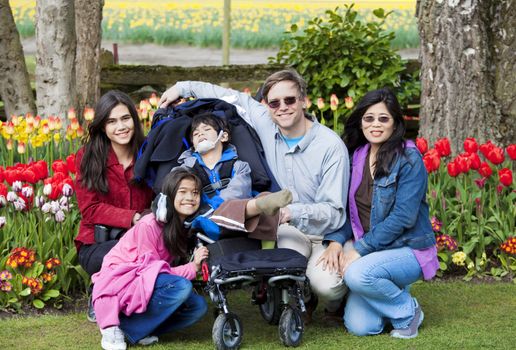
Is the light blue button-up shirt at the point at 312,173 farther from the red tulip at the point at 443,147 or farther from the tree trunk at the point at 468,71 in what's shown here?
the tree trunk at the point at 468,71

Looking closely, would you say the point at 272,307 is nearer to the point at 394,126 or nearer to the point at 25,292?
the point at 394,126

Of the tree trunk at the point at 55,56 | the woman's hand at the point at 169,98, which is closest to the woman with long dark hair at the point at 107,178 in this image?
the woman's hand at the point at 169,98

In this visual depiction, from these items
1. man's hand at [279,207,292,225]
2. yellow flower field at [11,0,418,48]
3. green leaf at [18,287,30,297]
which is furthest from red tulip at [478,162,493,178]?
yellow flower field at [11,0,418,48]

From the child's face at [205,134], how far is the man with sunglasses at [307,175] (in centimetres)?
31

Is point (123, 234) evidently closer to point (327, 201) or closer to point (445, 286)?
point (327, 201)

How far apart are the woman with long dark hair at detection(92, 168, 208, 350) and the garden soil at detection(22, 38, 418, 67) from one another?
10863 mm

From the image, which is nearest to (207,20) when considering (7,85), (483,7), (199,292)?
(7,85)

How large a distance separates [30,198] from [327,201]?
1665 millimetres

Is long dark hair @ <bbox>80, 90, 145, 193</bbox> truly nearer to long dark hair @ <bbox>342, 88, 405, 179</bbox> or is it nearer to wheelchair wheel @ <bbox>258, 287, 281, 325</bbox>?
wheelchair wheel @ <bbox>258, 287, 281, 325</bbox>

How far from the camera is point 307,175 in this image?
5223mm

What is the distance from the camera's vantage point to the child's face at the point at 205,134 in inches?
199

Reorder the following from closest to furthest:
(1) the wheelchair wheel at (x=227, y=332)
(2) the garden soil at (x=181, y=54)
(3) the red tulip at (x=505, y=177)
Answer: (1) the wheelchair wheel at (x=227, y=332) → (3) the red tulip at (x=505, y=177) → (2) the garden soil at (x=181, y=54)

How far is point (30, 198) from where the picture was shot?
5.68 m

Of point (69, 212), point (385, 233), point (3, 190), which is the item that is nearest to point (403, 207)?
point (385, 233)
